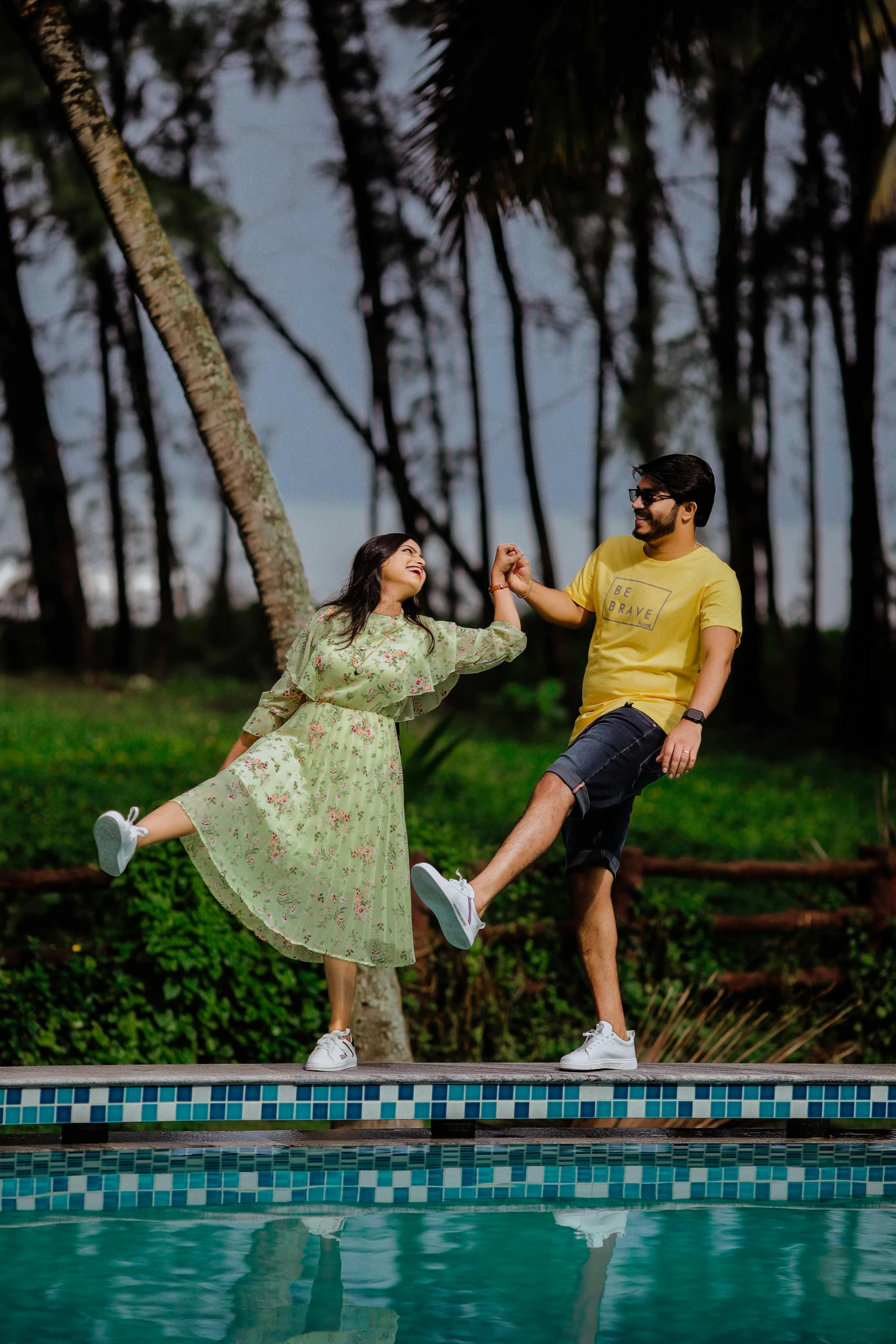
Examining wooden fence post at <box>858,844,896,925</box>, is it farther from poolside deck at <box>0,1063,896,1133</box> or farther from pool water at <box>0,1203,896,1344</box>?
pool water at <box>0,1203,896,1344</box>

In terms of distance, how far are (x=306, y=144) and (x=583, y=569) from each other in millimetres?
15586

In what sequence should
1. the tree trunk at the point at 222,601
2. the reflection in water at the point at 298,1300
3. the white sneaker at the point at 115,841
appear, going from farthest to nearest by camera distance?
the tree trunk at the point at 222,601 < the white sneaker at the point at 115,841 < the reflection in water at the point at 298,1300

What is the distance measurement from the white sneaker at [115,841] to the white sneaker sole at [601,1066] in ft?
5.10

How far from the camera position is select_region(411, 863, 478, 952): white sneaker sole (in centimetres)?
379

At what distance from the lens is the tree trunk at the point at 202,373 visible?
5.40 meters

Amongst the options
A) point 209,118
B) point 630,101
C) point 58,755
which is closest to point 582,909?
point 630,101

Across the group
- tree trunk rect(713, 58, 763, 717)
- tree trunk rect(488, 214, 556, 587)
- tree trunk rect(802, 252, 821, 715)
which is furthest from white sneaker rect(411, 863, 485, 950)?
tree trunk rect(802, 252, 821, 715)

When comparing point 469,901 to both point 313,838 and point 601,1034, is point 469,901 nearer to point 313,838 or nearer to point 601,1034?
point 313,838

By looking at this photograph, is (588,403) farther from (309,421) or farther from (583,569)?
(583,569)

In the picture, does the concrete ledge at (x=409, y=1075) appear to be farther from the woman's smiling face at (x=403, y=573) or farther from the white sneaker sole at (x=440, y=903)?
the woman's smiling face at (x=403, y=573)

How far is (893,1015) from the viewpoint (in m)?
6.41

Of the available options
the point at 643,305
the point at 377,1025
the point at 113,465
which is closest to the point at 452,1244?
the point at 377,1025

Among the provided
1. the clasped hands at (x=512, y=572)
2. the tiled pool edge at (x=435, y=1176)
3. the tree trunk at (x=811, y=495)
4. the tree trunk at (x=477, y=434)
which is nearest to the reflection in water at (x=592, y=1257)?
the tiled pool edge at (x=435, y=1176)

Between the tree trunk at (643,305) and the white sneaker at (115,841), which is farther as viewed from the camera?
the tree trunk at (643,305)
